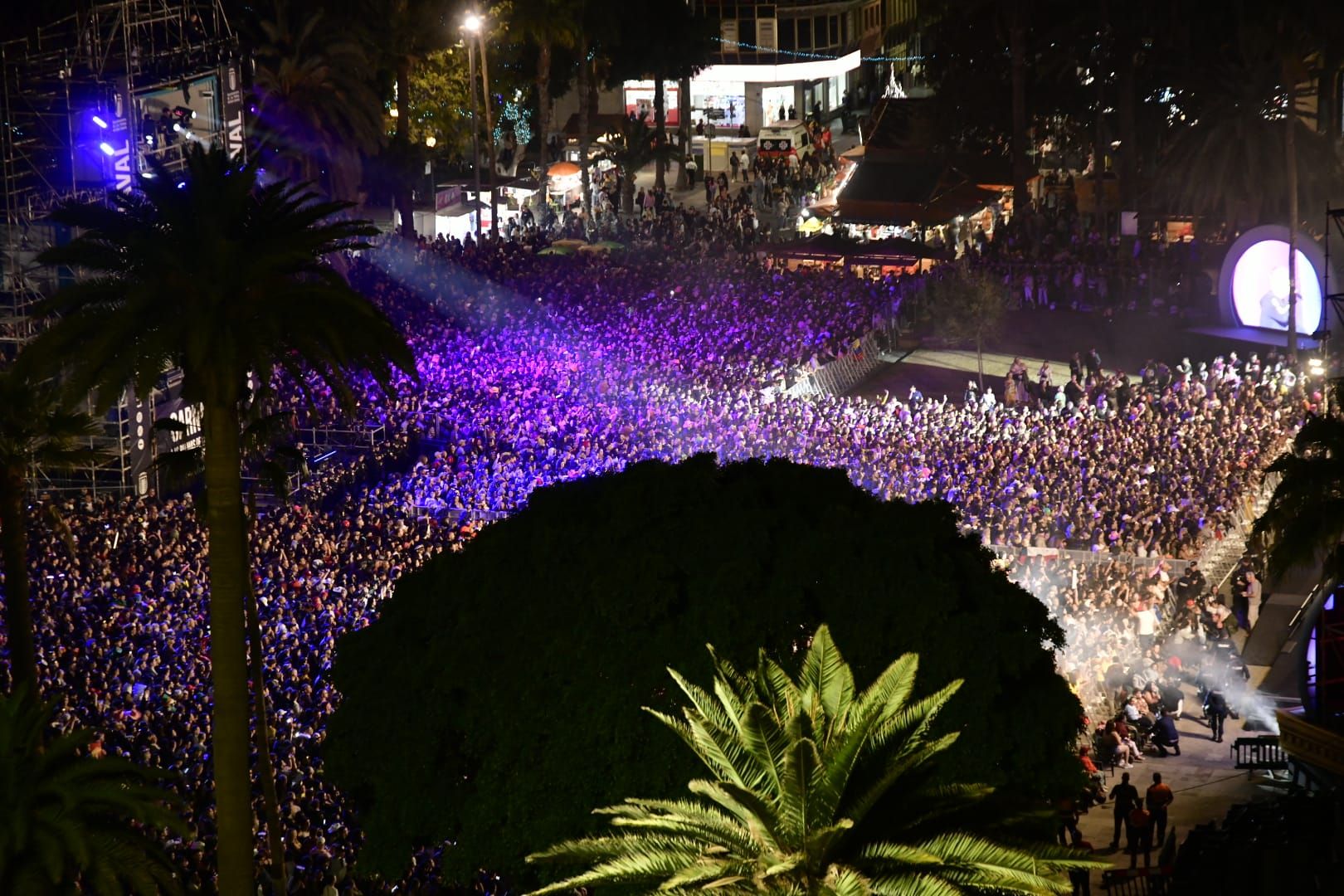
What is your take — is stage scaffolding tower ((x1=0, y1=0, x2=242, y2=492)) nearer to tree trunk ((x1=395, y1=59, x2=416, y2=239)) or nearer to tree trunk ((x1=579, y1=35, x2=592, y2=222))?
tree trunk ((x1=395, y1=59, x2=416, y2=239))

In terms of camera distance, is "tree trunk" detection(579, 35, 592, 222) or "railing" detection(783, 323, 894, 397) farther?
"tree trunk" detection(579, 35, 592, 222)

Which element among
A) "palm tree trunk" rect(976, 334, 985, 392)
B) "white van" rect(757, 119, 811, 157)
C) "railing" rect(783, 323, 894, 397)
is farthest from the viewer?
"white van" rect(757, 119, 811, 157)

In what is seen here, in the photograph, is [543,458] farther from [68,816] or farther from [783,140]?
[783,140]

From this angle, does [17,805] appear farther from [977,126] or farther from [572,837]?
[977,126]

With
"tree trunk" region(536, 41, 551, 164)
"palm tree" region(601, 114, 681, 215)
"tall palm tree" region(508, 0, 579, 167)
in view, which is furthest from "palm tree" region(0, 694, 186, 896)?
"tree trunk" region(536, 41, 551, 164)

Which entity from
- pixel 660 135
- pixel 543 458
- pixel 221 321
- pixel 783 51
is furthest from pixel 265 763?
pixel 783 51
